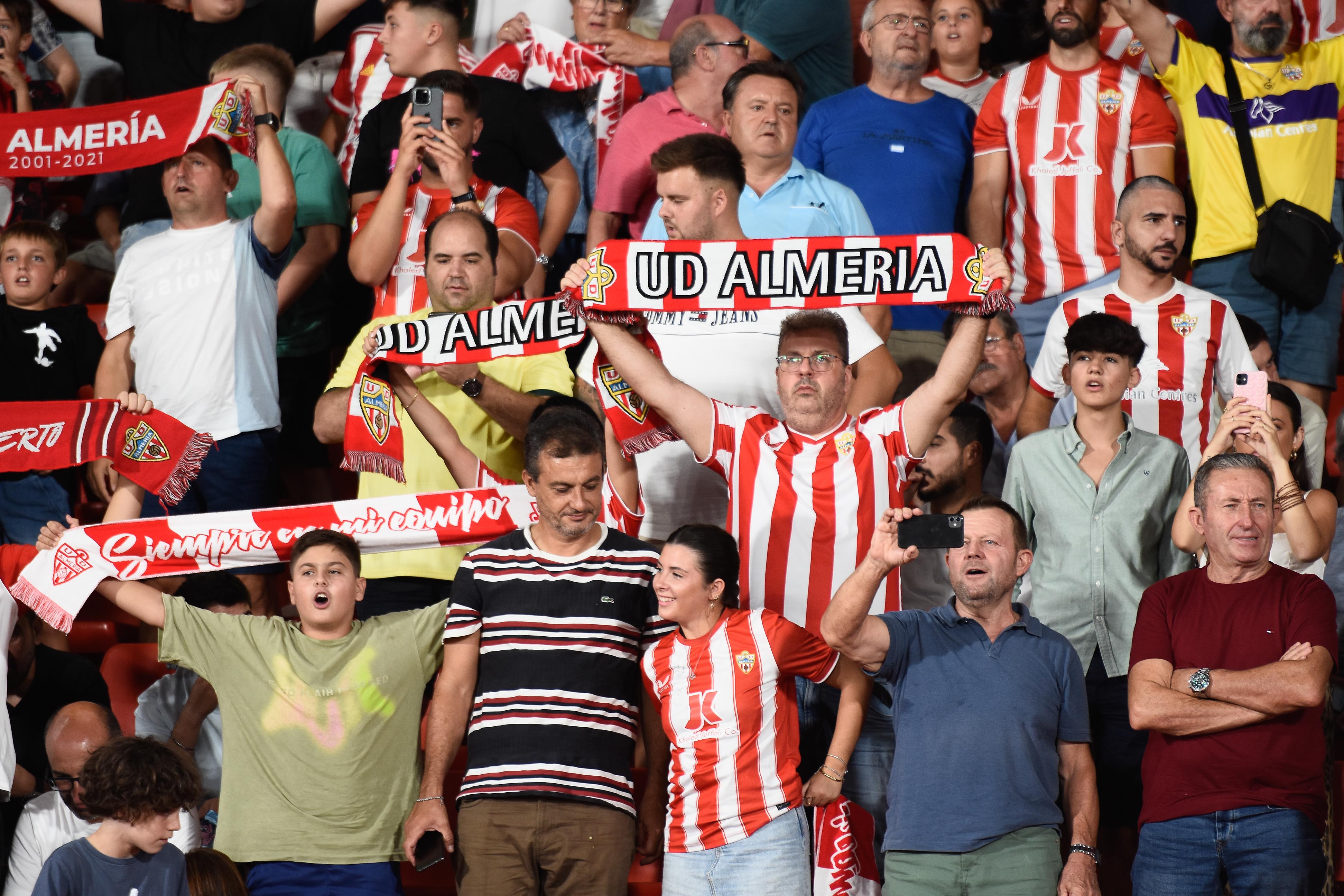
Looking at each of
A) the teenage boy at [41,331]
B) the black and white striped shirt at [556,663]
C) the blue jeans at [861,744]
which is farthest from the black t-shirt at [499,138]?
the blue jeans at [861,744]

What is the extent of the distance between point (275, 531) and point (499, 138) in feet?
8.60

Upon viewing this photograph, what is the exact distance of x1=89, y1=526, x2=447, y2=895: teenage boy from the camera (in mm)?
4477

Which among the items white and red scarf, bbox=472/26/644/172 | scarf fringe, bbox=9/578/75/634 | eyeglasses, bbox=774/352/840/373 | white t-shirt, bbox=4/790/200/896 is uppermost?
white and red scarf, bbox=472/26/644/172

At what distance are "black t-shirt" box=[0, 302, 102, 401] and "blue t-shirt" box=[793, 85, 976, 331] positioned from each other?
3208 mm

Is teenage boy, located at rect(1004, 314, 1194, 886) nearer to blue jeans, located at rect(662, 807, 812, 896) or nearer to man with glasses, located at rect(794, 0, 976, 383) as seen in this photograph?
blue jeans, located at rect(662, 807, 812, 896)

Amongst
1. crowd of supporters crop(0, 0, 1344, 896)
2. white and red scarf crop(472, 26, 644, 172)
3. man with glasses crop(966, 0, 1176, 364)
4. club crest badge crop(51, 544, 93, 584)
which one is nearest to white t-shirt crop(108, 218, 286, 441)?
crowd of supporters crop(0, 0, 1344, 896)

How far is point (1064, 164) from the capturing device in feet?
23.0

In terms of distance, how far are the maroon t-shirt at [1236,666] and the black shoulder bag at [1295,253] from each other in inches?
99.4

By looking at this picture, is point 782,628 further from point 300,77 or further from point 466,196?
point 300,77

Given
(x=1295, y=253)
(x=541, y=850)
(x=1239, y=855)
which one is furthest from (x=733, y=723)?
(x=1295, y=253)

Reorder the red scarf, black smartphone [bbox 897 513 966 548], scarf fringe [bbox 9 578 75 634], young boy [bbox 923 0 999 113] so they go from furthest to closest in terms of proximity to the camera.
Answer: young boy [bbox 923 0 999 113]
the red scarf
scarf fringe [bbox 9 578 75 634]
black smartphone [bbox 897 513 966 548]

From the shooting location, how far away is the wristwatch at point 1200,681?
4.18 m

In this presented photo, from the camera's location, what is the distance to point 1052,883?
13.5 feet

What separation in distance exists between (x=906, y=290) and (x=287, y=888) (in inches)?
99.0
